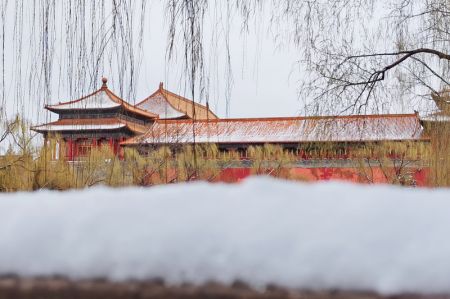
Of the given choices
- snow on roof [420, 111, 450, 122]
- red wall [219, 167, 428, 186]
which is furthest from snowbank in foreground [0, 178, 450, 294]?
red wall [219, 167, 428, 186]

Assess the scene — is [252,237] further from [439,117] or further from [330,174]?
[330,174]

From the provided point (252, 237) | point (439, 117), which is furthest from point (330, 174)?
point (252, 237)

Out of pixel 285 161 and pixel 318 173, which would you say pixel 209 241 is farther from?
pixel 318 173

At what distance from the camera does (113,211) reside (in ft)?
0.65

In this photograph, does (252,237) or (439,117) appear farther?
(439,117)

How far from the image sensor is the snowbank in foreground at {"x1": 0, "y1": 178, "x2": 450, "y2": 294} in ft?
0.53

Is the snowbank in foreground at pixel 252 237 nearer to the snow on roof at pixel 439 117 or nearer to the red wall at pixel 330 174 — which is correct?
the snow on roof at pixel 439 117

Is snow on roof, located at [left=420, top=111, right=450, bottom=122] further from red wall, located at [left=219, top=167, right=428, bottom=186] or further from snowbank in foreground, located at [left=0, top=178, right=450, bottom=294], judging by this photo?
red wall, located at [left=219, top=167, right=428, bottom=186]

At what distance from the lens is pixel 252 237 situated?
17 cm

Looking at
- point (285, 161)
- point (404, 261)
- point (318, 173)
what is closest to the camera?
point (404, 261)

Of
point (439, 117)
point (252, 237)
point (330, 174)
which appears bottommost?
point (330, 174)

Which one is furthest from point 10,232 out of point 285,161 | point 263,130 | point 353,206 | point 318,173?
point 263,130

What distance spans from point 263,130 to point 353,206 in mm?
9717

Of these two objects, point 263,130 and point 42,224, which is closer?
point 42,224
